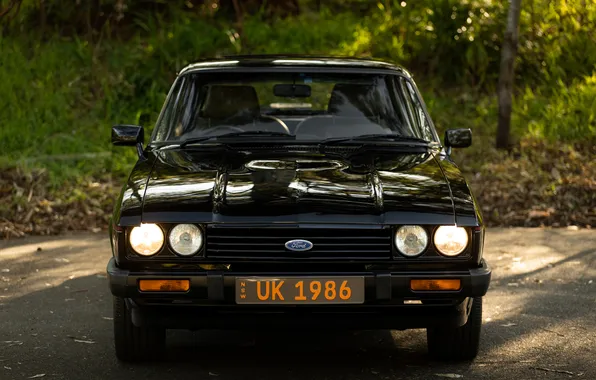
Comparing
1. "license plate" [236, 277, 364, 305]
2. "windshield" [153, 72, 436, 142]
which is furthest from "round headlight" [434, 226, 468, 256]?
"windshield" [153, 72, 436, 142]

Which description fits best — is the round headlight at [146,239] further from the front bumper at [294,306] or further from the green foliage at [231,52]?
the green foliage at [231,52]

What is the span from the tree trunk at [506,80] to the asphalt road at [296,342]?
4613 mm

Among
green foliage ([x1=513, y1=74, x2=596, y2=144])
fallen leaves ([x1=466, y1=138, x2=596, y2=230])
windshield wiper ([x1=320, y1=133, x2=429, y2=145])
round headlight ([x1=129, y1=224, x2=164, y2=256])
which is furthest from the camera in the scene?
green foliage ([x1=513, y1=74, x2=596, y2=144])

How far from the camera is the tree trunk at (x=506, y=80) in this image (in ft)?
41.3

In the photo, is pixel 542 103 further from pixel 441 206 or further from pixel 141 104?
pixel 441 206

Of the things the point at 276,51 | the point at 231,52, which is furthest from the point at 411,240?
the point at 276,51

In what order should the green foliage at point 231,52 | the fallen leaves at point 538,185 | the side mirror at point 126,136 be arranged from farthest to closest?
the green foliage at point 231,52 → the fallen leaves at point 538,185 → the side mirror at point 126,136

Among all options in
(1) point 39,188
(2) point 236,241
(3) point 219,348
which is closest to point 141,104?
(1) point 39,188

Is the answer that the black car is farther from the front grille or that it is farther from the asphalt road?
the asphalt road

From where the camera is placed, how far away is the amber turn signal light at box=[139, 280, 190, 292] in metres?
4.72

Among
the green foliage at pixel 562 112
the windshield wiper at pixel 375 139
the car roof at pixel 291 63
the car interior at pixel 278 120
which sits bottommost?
the green foliage at pixel 562 112

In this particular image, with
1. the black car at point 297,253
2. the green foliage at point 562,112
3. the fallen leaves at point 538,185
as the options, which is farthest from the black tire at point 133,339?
the green foliage at point 562,112

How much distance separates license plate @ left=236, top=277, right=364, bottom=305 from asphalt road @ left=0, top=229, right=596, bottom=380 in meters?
0.55

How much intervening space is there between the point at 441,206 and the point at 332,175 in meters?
0.60
